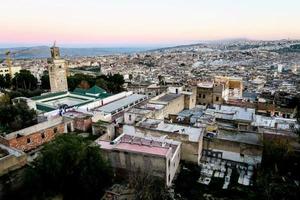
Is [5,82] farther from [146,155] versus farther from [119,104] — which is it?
[146,155]

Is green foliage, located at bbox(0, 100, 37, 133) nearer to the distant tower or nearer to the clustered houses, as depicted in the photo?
the clustered houses

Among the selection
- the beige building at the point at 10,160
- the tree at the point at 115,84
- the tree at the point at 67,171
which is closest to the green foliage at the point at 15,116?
the beige building at the point at 10,160

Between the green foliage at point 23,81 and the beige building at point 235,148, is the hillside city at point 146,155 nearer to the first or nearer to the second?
the beige building at point 235,148

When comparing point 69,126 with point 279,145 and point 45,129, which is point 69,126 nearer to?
point 45,129

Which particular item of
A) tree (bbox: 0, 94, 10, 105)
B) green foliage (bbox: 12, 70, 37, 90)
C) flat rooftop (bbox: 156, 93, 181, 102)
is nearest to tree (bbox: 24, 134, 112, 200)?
flat rooftop (bbox: 156, 93, 181, 102)

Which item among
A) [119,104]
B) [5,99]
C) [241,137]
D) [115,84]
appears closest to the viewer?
[241,137]

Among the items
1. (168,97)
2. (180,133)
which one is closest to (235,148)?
(180,133)
